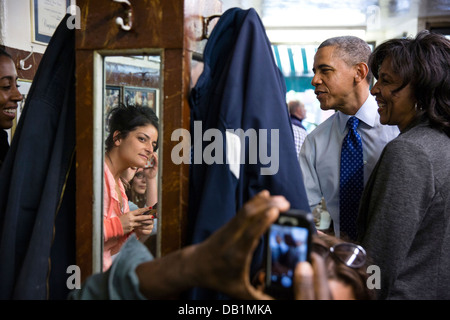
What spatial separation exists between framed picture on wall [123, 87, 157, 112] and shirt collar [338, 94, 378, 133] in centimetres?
127

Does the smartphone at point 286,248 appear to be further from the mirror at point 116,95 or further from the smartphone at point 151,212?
the smartphone at point 151,212

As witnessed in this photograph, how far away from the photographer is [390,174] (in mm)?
1342

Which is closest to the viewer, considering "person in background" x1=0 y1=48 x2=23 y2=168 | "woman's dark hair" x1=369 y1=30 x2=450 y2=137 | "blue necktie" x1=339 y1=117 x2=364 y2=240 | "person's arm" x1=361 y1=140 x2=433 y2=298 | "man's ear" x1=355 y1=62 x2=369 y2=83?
"person's arm" x1=361 y1=140 x2=433 y2=298

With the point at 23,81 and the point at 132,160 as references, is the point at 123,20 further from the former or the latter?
the point at 23,81

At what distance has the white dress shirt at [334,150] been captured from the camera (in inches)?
82.8

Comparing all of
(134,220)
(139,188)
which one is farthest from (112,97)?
(134,220)

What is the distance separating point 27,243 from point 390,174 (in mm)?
1157

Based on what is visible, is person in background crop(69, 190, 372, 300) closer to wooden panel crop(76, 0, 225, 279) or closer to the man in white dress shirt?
wooden panel crop(76, 0, 225, 279)

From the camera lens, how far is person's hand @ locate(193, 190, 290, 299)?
2.30 ft

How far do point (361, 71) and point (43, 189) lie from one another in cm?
187

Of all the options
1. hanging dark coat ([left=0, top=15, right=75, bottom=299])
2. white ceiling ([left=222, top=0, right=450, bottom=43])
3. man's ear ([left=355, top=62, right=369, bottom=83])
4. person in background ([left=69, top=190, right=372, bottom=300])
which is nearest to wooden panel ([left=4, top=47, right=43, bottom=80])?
hanging dark coat ([left=0, top=15, right=75, bottom=299])

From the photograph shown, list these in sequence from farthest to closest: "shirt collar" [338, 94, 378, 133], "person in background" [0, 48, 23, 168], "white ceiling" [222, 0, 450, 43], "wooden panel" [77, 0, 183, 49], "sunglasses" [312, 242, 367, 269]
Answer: "white ceiling" [222, 0, 450, 43]
"shirt collar" [338, 94, 378, 133]
"person in background" [0, 48, 23, 168]
"wooden panel" [77, 0, 183, 49]
"sunglasses" [312, 242, 367, 269]

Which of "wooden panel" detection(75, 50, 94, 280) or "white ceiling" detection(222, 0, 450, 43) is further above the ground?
"white ceiling" detection(222, 0, 450, 43)

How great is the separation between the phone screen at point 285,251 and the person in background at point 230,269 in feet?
0.06
